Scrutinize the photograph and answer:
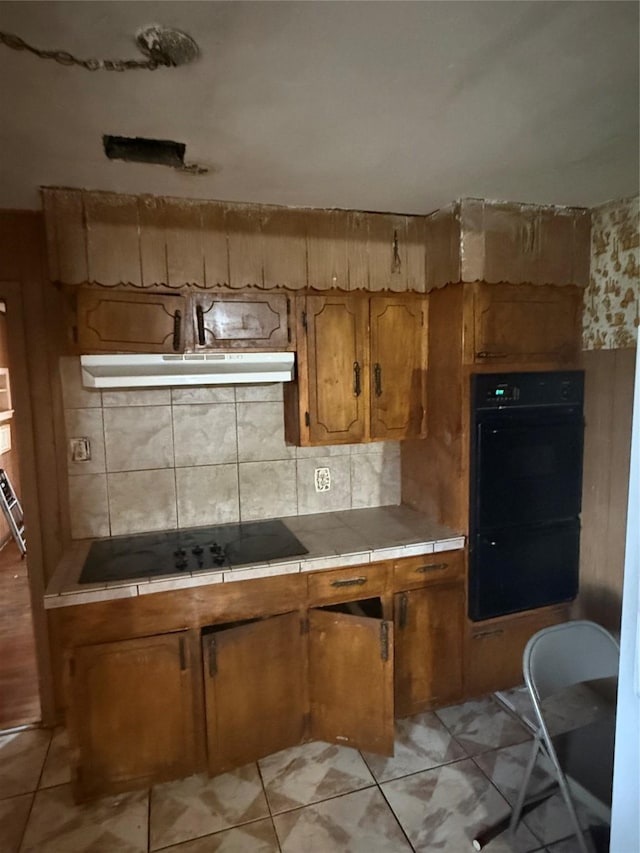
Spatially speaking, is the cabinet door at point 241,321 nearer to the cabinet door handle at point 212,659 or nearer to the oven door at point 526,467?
the oven door at point 526,467

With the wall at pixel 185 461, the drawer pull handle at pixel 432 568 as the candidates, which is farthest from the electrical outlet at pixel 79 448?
the drawer pull handle at pixel 432 568

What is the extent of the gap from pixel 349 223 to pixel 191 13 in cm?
128

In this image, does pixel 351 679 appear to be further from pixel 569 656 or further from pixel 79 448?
pixel 79 448

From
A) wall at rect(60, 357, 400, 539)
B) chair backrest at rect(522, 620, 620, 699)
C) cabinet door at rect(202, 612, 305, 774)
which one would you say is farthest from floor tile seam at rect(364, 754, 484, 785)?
wall at rect(60, 357, 400, 539)

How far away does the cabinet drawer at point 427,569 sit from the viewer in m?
2.17

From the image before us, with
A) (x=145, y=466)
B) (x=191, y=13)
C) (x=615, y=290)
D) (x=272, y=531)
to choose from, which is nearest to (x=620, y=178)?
(x=615, y=290)

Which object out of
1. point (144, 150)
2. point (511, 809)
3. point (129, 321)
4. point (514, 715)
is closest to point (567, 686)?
point (511, 809)

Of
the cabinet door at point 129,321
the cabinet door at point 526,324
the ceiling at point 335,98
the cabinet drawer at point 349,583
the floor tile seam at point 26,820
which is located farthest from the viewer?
the cabinet door at point 526,324

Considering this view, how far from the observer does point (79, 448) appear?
2.22 m

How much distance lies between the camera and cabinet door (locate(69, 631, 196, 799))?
5.92 ft

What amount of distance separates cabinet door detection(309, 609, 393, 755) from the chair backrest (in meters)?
0.56

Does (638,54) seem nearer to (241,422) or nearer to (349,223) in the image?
(349,223)

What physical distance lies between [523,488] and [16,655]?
2.97m

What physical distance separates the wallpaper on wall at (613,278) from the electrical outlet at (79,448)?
2.34 m
